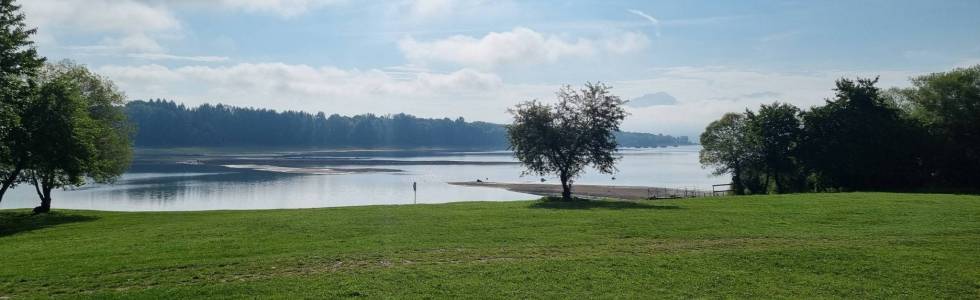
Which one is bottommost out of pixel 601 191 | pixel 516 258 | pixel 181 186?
pixel 601 191

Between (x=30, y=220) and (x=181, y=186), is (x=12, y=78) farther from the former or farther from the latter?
(x=181, y=186)

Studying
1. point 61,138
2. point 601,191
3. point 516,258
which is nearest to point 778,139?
point 601,191

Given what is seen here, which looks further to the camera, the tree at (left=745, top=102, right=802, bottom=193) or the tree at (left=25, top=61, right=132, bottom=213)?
the tree at (left=745, top=102, right=802, bottom=193)

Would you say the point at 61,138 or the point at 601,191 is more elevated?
the point at 61,138

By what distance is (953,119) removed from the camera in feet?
209

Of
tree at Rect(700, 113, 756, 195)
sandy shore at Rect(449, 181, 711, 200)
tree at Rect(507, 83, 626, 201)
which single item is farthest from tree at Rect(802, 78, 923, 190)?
tree at Rect(507, 83, 626, 201)

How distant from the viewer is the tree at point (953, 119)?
60344mm

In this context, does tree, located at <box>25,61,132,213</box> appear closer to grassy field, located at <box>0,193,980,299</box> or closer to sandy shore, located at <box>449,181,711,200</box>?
grassy field, located at <box>0,193,980,299</box>

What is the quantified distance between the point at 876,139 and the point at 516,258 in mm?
60475

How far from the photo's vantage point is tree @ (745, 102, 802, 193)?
240 ft

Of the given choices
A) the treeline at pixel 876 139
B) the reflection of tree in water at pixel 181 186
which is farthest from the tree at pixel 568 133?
the reflection of tree in water at pixel 181 186

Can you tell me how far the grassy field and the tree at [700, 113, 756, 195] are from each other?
1990 inches

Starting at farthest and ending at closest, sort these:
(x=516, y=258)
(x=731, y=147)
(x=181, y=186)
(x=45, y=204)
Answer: (x=181, y=186), (x=731, y=147), (x=45, y=204), (x=516, y=258)

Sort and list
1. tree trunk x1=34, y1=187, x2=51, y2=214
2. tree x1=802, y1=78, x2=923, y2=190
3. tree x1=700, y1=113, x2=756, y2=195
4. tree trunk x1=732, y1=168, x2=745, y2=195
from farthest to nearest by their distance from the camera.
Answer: tree x1=700, y1=113, x2=756, y2=195 → tree trunk x1=732, y1=168, x2=745, y2=195 → tree x1=802, y1=78, x2=923, y2=190 → tree trunk x1=34, y1=187, x2=51, y2=214
